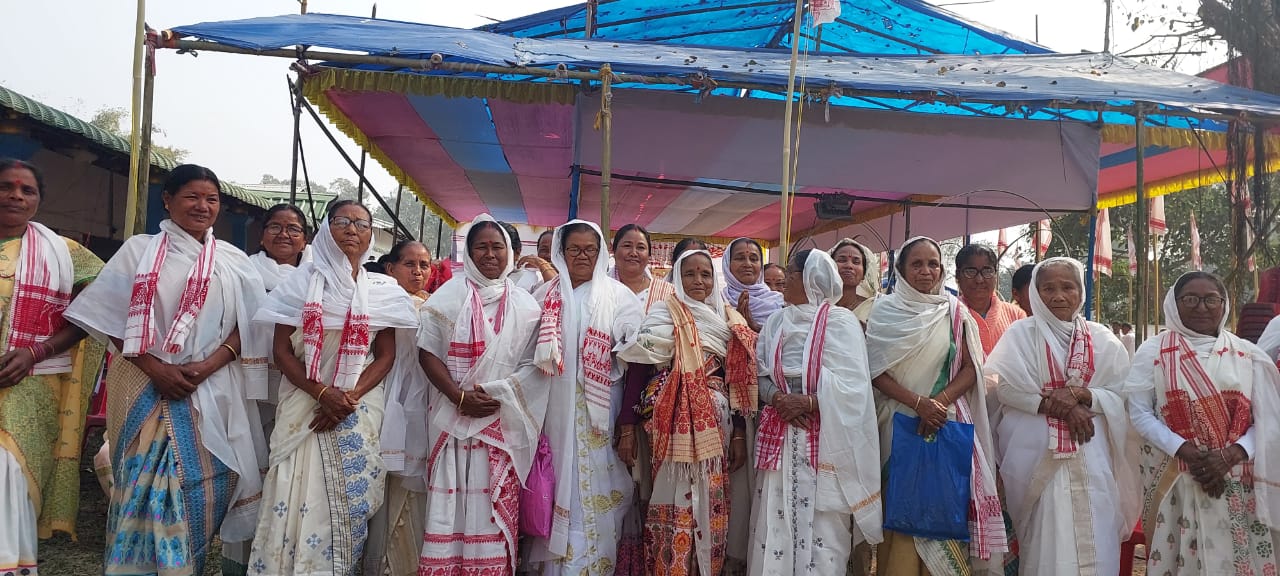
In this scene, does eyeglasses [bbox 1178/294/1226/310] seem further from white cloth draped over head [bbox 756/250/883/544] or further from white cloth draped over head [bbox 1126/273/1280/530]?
white cloth draped over head [bbox 756/250/883/544]

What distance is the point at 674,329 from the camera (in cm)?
322

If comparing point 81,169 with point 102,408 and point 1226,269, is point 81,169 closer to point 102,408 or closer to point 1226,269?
point 102,408

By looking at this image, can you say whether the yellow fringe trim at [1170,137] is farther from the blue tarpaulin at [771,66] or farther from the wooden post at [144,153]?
the wooden post at [144,153]

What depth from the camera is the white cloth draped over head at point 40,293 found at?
2729 mm

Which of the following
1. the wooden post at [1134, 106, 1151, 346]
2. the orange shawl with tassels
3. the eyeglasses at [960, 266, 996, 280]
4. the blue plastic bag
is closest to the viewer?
the blue plastic bag

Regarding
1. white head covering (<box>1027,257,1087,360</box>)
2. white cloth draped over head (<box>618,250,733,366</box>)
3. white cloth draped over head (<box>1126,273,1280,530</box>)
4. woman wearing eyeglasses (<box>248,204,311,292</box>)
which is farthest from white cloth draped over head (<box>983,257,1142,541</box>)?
woman wearing eyeglasses (<box>248,204,311,292</box>)

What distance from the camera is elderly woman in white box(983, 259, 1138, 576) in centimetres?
304

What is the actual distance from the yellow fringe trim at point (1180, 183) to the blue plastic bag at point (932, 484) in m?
5.45

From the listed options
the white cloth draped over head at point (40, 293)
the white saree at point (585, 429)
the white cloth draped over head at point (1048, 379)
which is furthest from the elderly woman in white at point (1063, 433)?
the white cloth draped over head at point (40, 293)

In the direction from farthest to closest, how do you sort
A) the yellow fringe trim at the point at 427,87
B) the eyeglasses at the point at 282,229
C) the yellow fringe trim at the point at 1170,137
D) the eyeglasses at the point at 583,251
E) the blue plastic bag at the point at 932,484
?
the yellow fringe trim at the point at 1170,137
the yellow fringe trim at the point at 427,87
the eyeglasses at the point at 282,229
the eyeglasses at the point at 583,251
the blue plastic bag at the point at 932,484

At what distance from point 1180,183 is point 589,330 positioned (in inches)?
317

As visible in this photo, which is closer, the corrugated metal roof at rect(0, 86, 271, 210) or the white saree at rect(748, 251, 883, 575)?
the white saree at rect(748, 251, 883, 575)

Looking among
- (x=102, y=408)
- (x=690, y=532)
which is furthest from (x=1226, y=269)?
(x=102, y=408)

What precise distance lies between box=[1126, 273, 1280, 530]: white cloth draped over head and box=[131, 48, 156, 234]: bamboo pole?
17.8 feet
